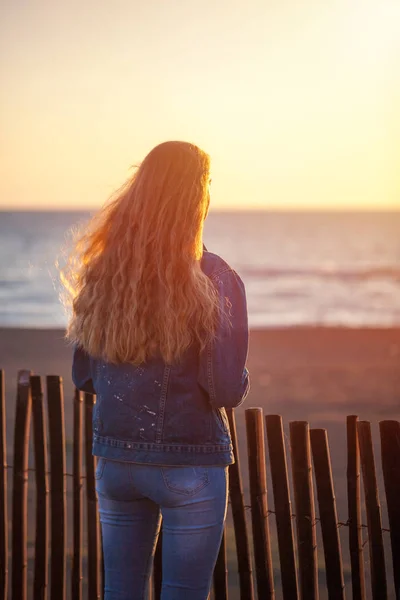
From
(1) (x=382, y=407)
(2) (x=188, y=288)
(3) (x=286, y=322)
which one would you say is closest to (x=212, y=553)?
(2) (x=188, y=288)

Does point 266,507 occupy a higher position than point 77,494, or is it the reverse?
point 77,494

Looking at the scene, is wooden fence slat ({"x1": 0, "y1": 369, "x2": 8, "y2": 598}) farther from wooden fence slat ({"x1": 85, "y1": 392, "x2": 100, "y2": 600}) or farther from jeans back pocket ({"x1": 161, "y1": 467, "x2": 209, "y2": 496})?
jeans back pocket ({"x1": 161, "y1": 467, "x2": 209, "y2": 496})

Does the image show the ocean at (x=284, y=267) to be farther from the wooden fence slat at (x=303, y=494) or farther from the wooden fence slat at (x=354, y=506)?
the wooden fence slat at (x=354, y=506)

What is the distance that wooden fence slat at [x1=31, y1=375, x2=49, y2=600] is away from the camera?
3666 millimetres

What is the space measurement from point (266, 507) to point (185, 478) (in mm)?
1149

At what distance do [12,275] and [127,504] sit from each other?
3889cm

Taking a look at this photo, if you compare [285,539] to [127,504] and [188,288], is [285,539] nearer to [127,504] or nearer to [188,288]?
[127,504]

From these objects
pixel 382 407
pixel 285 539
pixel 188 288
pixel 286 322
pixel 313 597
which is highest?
pixel 286 322

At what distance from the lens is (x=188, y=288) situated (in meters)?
2.26

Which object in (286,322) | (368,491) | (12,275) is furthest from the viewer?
(12,275)

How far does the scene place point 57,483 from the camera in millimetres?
3652

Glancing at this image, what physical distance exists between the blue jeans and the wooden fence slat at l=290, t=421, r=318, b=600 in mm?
912

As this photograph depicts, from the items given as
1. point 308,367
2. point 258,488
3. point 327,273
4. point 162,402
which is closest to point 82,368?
point 162,402

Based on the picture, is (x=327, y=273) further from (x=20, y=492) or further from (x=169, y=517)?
(x=169, y=517)
